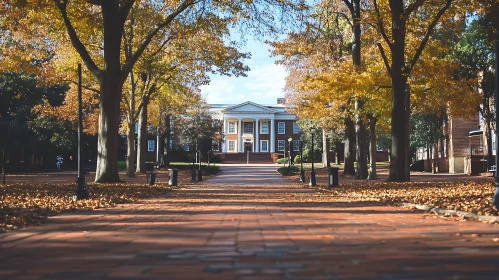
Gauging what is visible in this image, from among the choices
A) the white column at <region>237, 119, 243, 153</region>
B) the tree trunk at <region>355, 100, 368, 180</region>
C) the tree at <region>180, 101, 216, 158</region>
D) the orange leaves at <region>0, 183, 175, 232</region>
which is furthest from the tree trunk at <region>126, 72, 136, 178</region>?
the white column at <region>237, 119, 243, 153</region>

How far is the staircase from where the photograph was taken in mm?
83581

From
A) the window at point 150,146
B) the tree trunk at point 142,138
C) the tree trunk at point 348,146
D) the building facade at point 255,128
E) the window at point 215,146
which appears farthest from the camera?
the building facade at point 255,128

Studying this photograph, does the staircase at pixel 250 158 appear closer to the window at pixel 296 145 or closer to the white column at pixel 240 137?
the window at pixel 296 145

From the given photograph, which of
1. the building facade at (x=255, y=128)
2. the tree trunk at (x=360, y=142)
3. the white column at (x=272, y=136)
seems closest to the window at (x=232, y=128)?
the building facade at (x=255, y=128)

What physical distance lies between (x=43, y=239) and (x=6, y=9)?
659 inches

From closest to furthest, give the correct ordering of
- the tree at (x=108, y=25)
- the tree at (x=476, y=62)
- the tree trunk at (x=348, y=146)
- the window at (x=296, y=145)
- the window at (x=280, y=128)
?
the tree at (x=108, y=25), the tree trunk at (x=348, y=146), the tree at (x=476, y=62), the window at (x=296, y=145), the window at (x=280, y=128)

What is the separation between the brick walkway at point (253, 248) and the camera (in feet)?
16.4

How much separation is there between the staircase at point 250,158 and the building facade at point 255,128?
40.6ft

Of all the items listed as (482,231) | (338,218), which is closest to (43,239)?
(338,218)

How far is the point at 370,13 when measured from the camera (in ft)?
74.8

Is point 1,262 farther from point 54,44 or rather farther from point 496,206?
point 54,44

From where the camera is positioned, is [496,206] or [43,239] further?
[496,206]

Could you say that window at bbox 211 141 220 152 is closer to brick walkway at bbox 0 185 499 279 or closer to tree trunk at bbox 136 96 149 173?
tree trunk at bbox 136 96 149 173

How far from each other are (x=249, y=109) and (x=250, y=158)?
17042 mm
